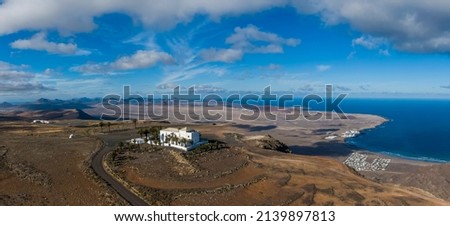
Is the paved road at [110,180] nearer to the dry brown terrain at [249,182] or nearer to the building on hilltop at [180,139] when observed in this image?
the dry brown terrain at [249,182]

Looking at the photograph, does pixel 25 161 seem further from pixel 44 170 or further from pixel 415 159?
pixel 415 159

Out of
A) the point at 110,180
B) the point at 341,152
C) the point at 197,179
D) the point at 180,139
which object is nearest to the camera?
the point at 110,180

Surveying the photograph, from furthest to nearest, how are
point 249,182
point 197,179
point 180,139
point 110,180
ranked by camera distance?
point 180,139 < point 197,179 < point 249,182 < point 110,180

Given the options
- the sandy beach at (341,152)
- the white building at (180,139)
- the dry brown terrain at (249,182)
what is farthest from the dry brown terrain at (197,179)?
the white building at (180,139)

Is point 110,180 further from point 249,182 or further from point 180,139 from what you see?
point 180,139

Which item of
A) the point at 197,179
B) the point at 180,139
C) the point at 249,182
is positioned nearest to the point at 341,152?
the point at 180,139

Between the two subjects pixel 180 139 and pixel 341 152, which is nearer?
pixel 180 139

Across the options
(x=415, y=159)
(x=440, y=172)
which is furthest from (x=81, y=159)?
(x=415, y=159)
